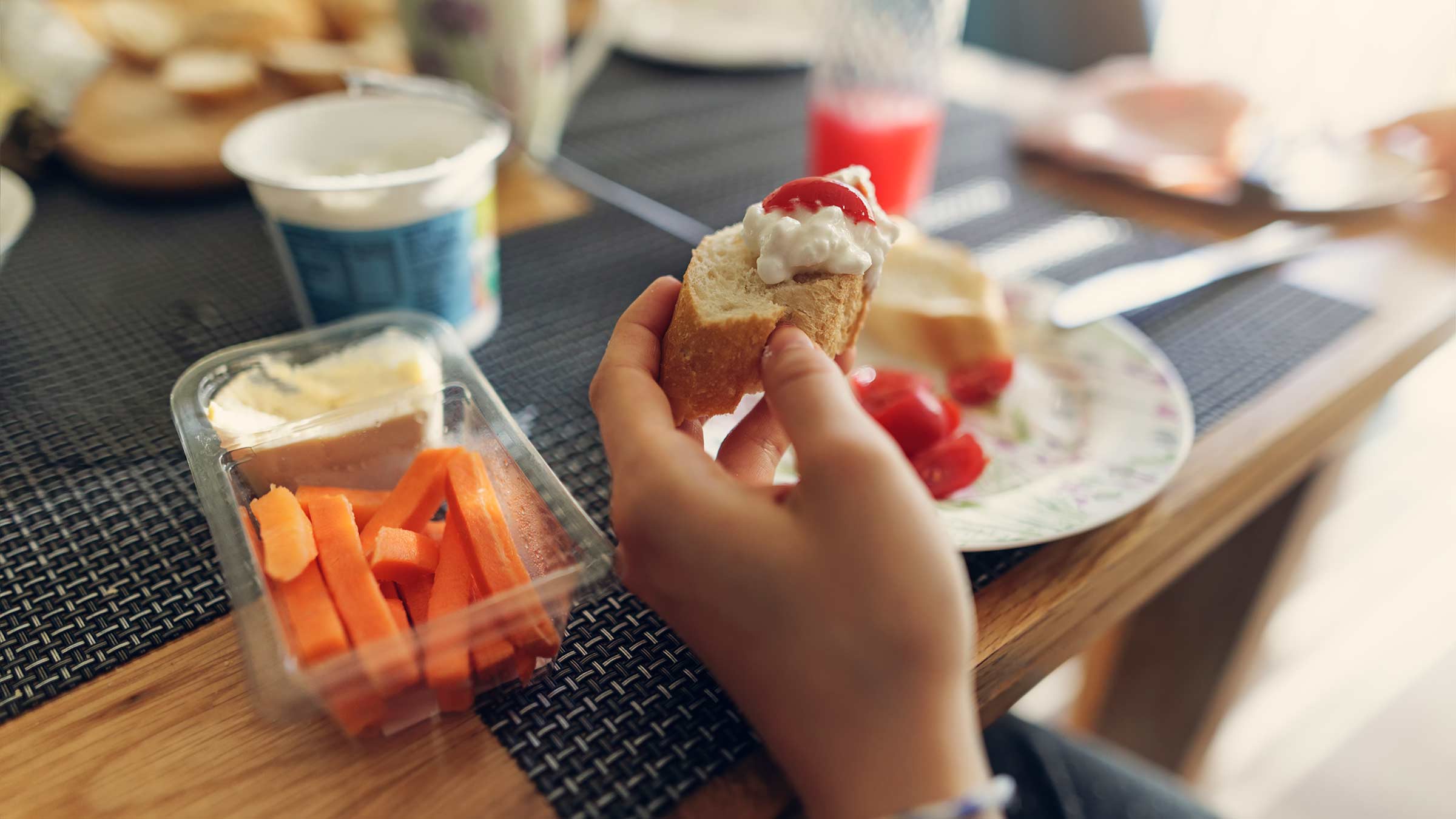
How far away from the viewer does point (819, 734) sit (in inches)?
19.1

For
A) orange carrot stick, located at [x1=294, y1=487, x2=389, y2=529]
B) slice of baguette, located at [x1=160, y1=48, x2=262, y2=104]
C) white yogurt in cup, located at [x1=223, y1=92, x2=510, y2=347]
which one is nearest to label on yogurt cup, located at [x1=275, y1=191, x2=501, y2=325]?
white yogurt in cup, located at [x1=223, y1=92, x2=510, y2=347]

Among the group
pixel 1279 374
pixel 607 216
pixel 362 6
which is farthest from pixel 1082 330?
pixel 362 6

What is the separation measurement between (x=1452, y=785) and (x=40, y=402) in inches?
87.3

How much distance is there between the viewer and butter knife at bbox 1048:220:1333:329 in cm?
106

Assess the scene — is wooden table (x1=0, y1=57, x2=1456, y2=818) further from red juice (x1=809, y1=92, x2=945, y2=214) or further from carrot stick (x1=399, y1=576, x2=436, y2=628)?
red juice (x1=809, y1=92, x2=945, y2=214)

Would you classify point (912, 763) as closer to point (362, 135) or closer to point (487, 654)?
point (487, 654)

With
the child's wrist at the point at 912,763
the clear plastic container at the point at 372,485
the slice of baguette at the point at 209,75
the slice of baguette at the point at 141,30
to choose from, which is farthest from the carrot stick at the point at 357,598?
the slice of baguette at the point at 141,30

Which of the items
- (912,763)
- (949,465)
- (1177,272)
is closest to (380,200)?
(949,465)

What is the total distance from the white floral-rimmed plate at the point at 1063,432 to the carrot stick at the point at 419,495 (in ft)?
0.79

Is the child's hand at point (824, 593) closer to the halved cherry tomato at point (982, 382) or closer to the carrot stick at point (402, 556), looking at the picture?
the carrot stick at point (402, 556)

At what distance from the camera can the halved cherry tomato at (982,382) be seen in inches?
37.9

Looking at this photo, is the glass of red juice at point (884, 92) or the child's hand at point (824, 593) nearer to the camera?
the child's hand at point (824, 593)

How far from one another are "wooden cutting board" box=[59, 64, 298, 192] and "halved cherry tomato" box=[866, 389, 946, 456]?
3.18ft

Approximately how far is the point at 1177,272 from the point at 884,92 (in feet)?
1.52
